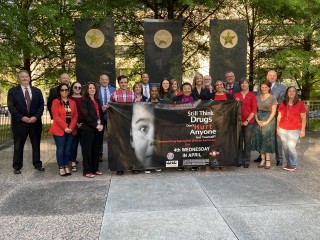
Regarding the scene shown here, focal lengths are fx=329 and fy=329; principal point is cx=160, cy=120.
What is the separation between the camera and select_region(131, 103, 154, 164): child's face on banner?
20.1 feet

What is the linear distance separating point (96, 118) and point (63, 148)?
2.79ft

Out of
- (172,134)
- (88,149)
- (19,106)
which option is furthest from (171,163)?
(19,106)

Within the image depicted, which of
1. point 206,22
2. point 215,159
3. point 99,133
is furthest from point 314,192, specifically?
point 206,22

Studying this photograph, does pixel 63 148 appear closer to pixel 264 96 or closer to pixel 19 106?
pixel 19 106

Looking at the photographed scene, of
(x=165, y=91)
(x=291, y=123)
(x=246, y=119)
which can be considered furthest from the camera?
(x=165, y=91)

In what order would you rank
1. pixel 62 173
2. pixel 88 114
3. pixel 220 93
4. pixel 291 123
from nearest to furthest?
pixel 88 114 → pixel 62 173 → pixel 291 123 → pixel 220 93

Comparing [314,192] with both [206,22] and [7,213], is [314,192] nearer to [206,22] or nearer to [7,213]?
[7,213]

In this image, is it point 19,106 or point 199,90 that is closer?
point 19,106

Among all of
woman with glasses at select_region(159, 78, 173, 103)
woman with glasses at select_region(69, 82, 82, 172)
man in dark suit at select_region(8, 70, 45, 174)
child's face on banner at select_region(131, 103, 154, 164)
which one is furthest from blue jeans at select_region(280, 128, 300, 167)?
man in dark suit at select_region(8, 70, 45, 174)

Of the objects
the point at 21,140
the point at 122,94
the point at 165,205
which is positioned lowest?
the point at 165,205

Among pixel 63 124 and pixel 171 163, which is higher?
pixel 63 124

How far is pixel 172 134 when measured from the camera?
20.4 feet

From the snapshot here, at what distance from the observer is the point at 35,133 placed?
255 inches

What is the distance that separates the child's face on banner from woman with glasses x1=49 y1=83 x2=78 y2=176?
1.11m
